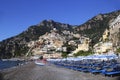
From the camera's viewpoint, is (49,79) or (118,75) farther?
(49,79)

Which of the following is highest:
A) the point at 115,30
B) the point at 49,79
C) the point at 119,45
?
the point at 115,30

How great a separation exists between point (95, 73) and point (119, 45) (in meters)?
80.0

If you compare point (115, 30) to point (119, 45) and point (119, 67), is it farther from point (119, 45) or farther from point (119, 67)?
point (119, 67)

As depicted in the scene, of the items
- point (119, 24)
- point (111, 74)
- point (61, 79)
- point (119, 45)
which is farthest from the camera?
point (119, 24)

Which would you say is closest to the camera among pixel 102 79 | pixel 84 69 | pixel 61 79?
pixel 102 79

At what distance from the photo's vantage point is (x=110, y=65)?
3722 cm

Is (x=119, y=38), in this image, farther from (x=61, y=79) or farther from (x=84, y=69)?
(x=61, y=79)

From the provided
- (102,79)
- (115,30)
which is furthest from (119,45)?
(102,79)

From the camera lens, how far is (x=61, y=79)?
37.2m

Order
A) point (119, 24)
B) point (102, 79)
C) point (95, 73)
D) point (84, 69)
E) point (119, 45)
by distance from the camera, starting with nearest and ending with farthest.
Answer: point (102, 79)
point (95, 73)
point (84, 69)
point (119, 45)
point (119, 24)

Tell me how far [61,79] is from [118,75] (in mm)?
7748

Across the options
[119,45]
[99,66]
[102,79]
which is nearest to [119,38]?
[119,45]

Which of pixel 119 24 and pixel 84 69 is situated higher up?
pixel 119 24

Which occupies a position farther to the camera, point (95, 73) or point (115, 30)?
point (115, 30)
